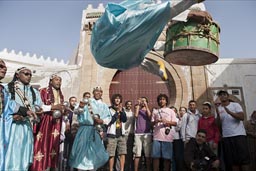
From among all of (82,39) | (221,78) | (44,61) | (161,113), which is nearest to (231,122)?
(161,113)

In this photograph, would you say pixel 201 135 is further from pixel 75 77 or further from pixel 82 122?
pixel 75 77

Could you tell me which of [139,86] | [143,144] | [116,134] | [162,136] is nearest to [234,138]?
[162,136]

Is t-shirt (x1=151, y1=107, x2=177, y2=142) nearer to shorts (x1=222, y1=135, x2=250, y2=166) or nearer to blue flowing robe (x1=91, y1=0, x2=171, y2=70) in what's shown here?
shorts (x1=222, y1=135, x2=250, y2=166)

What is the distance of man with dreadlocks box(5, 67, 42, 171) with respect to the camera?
376 centimetres

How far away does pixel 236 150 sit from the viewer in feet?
15.5

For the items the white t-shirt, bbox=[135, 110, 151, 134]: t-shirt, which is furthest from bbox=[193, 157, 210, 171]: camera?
bbox=[135, 110, 151, 134]: t-shirt

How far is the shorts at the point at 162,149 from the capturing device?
5199 mm

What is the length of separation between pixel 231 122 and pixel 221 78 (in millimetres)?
5382

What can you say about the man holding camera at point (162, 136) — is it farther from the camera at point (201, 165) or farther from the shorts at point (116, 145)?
the camera at point (201, 165)

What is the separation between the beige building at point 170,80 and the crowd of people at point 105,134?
4085mm

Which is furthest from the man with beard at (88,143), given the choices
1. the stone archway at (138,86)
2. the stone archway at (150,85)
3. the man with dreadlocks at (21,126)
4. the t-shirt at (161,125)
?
the stone archway at (138,86)

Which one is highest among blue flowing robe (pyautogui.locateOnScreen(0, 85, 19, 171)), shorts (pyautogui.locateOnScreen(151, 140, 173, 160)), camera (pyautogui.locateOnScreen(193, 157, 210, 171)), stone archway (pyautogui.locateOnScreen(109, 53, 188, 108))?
stone archway (pyautogui.locateOnScreen(109, 53, 188, 108))

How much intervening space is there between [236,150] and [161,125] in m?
1.42

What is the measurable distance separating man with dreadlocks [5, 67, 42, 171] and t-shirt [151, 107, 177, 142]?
7.43ft
